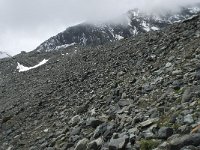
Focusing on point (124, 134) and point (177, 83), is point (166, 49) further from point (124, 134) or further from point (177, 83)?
point (124, 134)

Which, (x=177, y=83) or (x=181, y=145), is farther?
(x=177, y=83)

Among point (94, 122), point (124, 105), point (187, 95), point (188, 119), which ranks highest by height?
point (187, 95)

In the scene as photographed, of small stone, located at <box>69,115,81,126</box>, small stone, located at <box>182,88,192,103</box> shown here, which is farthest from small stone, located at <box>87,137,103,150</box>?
small stone, located at <box>69,115,81,126</box>

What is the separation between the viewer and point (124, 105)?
57.2ft

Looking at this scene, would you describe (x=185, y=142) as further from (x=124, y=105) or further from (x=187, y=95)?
(x=124, y=105)

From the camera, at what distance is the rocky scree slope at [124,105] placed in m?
12.7

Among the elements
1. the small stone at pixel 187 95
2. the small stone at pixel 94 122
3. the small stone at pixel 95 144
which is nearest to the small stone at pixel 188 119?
the small stone at pixel 187 95

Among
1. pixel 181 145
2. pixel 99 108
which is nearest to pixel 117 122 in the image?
pixel 99 108

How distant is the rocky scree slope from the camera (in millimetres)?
12680

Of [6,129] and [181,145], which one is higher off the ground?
[181,145]

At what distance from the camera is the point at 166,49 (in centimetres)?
2239

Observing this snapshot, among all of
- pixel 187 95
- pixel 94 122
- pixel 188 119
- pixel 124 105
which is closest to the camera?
pixel 188 119

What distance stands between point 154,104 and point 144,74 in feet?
17.4

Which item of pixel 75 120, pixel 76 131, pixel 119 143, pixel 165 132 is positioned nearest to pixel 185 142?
pixel 165 132
